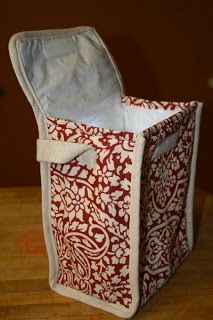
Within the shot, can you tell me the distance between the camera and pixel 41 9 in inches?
48.2

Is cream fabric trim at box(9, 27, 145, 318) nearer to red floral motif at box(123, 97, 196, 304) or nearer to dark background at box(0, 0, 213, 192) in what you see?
red floral motif at box(123, 97, 196, 304)

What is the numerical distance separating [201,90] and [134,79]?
0.21 meters

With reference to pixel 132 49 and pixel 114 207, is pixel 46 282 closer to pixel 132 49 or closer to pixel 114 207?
pixel 114 207

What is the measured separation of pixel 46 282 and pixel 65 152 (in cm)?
31

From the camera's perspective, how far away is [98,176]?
0.75 metres

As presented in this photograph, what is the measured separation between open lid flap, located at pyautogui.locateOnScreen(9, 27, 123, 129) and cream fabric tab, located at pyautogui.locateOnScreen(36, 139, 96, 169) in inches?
2.3

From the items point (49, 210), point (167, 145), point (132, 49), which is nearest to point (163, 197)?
point (167, 145)

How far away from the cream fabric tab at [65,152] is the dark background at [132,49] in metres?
0.58

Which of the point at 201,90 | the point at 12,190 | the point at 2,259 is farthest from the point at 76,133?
the point at 201,90

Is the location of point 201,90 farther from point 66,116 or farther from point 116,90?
point 66,116

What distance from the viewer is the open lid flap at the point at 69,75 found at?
769mm

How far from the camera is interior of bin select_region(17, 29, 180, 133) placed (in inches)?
30.9

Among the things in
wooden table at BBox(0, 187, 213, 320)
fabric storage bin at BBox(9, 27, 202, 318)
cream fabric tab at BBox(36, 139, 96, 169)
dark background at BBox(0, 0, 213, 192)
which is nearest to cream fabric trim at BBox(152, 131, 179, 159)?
fabric storage bin at BBox(9, 27, 202, 318)

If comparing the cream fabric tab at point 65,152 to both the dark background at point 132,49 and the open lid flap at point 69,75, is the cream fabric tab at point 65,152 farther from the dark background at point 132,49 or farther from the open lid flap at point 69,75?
the dark background at point 132,49
